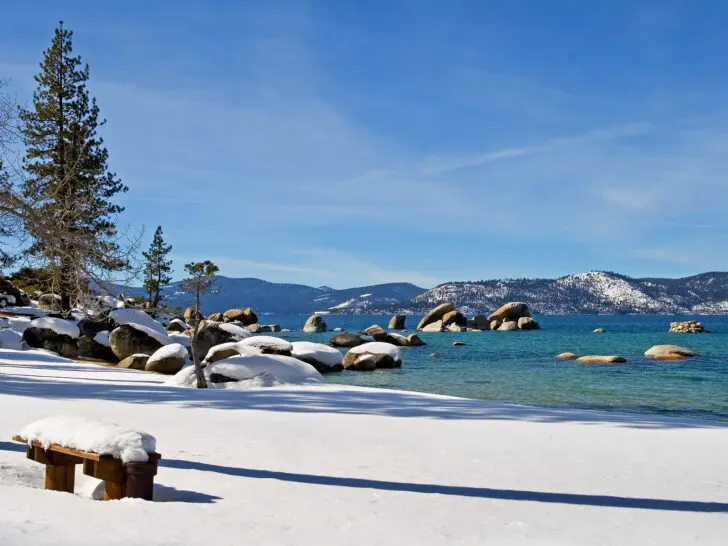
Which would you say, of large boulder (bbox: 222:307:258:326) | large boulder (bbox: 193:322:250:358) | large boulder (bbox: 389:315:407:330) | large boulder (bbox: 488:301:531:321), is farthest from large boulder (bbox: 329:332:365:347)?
large boulder (bbox: 389:315:407:330)

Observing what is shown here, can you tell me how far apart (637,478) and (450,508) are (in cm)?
255

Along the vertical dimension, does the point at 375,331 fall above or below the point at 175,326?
below

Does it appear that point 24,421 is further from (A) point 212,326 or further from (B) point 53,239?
(A) point 212,326

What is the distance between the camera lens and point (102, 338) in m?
29.2

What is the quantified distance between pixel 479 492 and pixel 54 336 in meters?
25.8

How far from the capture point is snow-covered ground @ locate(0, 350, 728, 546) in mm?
4910

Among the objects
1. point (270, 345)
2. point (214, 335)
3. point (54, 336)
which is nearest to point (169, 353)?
point (270, 345)

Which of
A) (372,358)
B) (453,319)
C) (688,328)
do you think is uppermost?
(453,319)

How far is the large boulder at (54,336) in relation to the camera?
91.3 feet

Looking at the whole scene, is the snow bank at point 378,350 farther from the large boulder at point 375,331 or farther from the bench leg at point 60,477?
the bench leg at point 60,477

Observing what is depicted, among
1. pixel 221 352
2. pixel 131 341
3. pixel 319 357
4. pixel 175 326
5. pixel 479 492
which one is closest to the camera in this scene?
Answer: pixel 479 492

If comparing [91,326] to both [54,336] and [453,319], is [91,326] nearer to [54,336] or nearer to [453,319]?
[54,336]

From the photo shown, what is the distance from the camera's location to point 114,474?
5.29 metres

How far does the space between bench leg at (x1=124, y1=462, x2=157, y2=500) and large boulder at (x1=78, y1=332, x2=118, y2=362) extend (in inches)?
988
